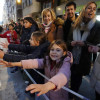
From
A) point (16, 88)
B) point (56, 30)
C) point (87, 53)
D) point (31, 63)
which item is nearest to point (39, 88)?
point (31, 63)

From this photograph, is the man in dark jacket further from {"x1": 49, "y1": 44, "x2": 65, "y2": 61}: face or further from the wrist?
the wrist

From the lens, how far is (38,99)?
165 cm

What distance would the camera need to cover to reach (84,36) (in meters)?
1.77

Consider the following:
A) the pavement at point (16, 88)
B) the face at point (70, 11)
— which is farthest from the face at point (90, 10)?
the pavement at point (16, 88)

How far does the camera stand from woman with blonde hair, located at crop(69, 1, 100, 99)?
169 centimetres

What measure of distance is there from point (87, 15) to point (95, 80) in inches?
42.2

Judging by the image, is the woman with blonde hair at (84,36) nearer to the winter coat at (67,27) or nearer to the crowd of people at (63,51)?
the crowd of people at (63,51)

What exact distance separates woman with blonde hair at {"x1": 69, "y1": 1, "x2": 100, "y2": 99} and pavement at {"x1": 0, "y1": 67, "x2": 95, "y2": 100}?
893 mm

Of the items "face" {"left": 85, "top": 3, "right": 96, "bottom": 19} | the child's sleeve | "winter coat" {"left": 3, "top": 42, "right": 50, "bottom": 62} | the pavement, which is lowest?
the pavement

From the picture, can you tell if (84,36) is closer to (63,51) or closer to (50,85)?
(63,51)

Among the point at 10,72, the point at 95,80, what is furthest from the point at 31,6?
the point at 95,80

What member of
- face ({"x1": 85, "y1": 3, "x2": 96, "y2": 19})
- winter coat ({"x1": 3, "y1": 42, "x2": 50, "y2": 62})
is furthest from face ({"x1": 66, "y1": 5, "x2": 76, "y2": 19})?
winter coat ({"x1": 3, "y1": 42, "x2": 50, "y2": 62})

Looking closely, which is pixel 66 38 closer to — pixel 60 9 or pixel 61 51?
pixel 61 51

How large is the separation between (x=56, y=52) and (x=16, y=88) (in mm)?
1783
